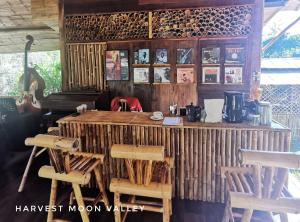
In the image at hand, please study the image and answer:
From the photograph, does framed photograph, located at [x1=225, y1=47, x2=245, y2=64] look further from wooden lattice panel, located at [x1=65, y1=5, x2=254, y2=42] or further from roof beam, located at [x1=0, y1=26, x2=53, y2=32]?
roof beam, located at [x1=0, y1=26, x2=53, y2=32]

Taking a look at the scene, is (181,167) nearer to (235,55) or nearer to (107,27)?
(235,55)

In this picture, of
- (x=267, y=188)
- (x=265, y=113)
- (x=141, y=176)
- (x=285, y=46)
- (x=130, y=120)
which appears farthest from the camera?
(x=285, y=46)

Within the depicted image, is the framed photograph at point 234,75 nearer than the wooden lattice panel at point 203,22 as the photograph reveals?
No

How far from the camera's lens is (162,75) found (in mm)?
4199

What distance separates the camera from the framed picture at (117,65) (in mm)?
4286

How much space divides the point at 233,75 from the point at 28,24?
16.2 feet

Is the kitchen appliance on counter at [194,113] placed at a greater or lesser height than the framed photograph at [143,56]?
lesser

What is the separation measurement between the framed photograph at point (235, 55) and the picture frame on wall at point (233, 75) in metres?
0.12

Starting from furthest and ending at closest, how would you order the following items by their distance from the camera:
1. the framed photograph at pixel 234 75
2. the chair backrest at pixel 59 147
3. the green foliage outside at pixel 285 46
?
the green foliage outside at pixel 285 46
the framed photograph at pixel 234 75
the chair backrest at pixel 59 147

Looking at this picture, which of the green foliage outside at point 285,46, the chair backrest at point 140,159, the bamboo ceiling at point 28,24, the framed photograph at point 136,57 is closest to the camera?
the chair backrest at point 140,159

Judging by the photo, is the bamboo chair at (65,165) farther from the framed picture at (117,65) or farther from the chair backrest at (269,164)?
the framed picture at (117,65)

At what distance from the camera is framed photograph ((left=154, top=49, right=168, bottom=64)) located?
4145 millimetres

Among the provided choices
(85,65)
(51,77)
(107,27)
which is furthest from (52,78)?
(107,27)

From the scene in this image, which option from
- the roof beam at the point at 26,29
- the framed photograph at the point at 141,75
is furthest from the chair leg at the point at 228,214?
the roof beam at the point at 26,29
